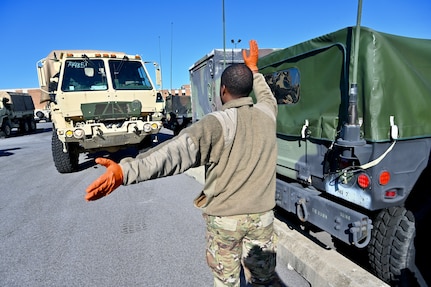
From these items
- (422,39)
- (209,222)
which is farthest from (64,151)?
(422,39)

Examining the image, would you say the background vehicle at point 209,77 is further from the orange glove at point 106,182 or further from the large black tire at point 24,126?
the large black tire at point 24,126

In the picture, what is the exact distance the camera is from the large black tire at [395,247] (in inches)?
90.6

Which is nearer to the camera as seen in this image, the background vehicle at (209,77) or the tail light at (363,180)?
the tail light at (363,180)

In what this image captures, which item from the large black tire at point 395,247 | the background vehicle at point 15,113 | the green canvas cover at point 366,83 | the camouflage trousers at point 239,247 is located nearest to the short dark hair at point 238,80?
the camouflage trousers at point 239,247

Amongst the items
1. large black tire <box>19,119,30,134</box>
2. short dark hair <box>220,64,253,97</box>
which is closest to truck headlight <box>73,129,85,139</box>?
short dark hair <box>220,64,253,97</box>

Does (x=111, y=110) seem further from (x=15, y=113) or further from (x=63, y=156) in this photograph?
(x=15, y=113)

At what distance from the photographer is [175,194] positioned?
16.9 ft

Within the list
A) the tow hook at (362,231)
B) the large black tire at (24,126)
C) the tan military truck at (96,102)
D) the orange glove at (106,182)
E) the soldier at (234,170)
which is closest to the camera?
the orange glove at (106,182)

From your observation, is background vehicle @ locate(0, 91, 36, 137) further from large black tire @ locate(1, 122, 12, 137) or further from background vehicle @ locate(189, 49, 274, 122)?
background vehicle @ locate(189, 49, 274, 122)

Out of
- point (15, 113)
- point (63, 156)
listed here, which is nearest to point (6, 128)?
point (15, 113)

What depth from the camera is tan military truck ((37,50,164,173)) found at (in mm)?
6102

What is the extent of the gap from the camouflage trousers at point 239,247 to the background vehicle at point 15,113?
1885 centimetres

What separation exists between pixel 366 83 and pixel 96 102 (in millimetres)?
5649

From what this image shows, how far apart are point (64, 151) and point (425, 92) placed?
257 inches
